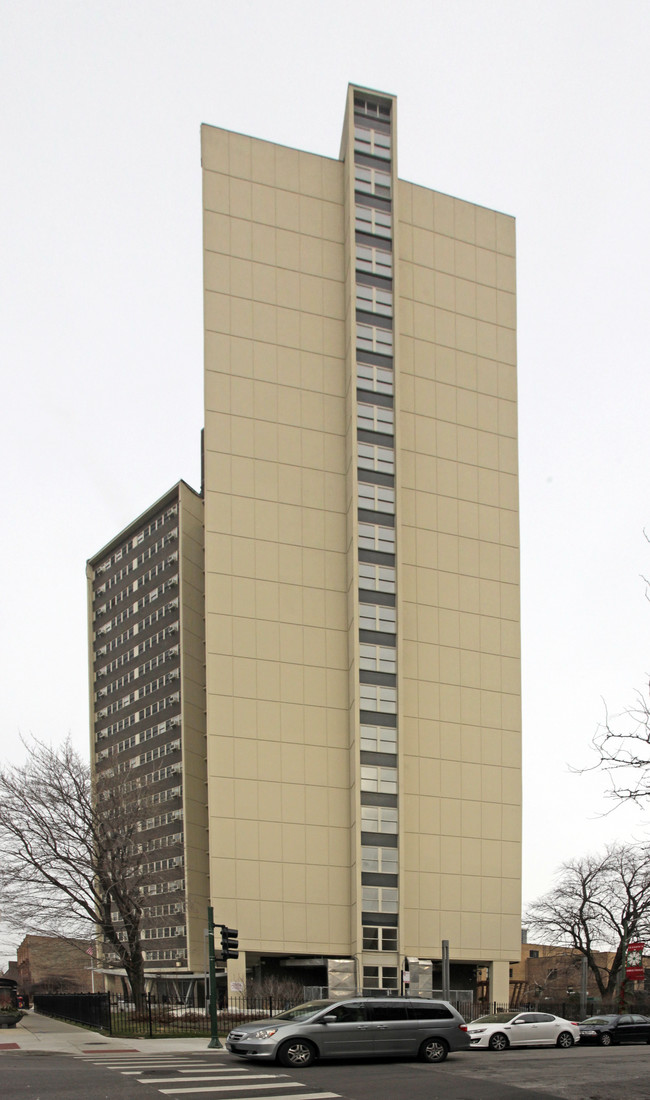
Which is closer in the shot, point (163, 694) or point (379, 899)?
point (379, 899)

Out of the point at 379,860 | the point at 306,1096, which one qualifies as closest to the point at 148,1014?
the point at 306,1096

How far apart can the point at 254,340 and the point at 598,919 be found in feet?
151

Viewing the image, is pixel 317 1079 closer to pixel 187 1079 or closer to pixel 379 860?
pixel 187 1079

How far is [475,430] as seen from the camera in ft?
242

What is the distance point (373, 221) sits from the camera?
238ft

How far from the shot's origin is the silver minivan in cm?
2486

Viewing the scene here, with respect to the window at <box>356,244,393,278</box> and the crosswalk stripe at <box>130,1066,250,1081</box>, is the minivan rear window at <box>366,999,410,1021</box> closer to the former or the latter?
the crosswalk stripe at <box>130,1066,250,1081</box>

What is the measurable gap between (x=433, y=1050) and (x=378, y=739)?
38.6 metres

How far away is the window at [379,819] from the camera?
63938 millimetres

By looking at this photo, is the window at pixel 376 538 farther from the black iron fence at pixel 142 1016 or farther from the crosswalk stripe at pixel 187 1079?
the crosswalk stripe at pixel 187 1079

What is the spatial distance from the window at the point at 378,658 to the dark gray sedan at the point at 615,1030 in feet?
95.2

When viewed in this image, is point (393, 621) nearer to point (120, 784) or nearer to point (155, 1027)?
point (120, 784)

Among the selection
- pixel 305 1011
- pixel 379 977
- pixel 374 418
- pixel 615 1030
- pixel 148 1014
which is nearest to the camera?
pixel 305 1011

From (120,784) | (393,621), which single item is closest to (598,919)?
(393,621)
